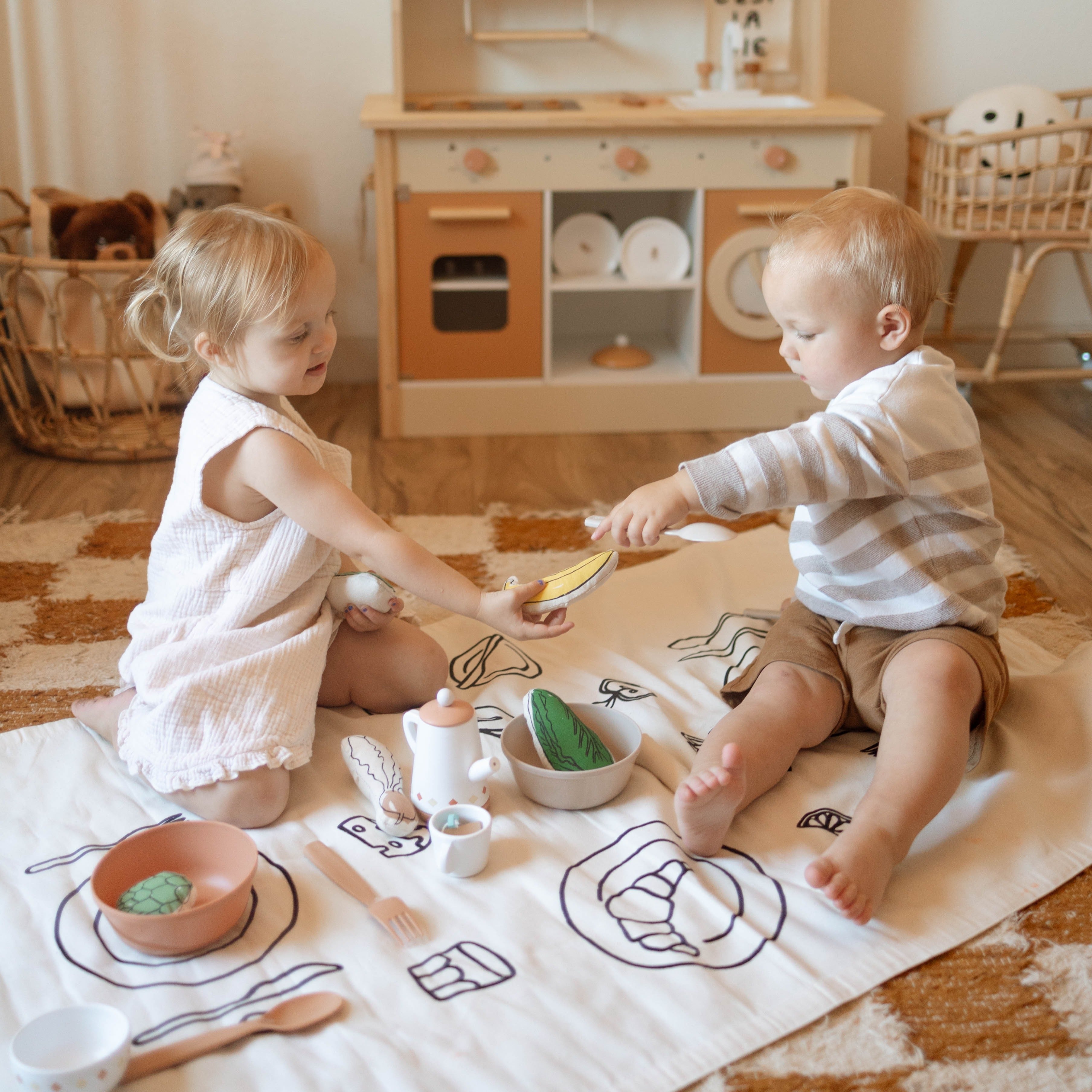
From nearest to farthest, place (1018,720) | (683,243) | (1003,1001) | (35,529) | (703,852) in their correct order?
(1003,1001) < (703,852) < (1018,720) < (35,529) < (683,243)

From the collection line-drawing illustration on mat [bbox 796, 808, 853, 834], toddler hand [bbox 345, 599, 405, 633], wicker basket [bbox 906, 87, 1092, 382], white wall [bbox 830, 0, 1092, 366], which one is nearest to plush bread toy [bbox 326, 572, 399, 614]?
toddler hand [bbox 345, 599, 405, 633]

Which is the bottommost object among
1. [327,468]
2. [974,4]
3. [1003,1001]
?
[1003,1001]

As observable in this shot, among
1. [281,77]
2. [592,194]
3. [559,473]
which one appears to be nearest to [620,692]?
[559,473]

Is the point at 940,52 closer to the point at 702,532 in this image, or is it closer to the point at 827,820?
the point at 702,532

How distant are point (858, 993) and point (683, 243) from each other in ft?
5.47

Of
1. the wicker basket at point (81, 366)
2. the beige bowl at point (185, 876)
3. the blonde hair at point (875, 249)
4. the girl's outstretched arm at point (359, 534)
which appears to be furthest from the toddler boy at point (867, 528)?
the wicker basket at point (81, 366)

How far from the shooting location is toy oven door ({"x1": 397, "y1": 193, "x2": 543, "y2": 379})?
2.11m

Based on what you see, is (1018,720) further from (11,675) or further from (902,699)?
(11,675)

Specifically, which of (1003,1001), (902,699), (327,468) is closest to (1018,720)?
(902,699)

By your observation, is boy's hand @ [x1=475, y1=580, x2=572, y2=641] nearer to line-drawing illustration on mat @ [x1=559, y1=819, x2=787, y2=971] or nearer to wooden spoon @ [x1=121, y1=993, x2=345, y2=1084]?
line-drawing illustration on mat @ [x1=559, y1=819, x2=787, y2=971]

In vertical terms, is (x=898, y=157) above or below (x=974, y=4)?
below

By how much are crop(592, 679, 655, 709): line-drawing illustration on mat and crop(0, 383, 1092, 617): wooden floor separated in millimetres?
A: 634

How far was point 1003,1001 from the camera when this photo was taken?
0.82 meters

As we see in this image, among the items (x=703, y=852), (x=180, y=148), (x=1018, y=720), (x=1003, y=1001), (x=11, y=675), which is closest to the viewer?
(x=1003, y=1001)
